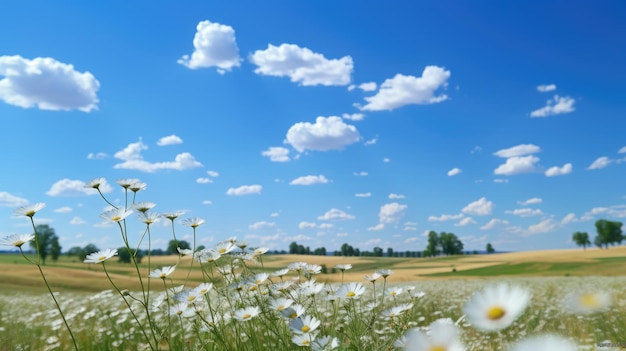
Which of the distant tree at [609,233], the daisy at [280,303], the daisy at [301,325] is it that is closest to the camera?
the daisy at [301,325]

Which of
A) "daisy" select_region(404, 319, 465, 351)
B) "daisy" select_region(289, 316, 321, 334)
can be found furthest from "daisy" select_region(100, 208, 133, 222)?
"daisy" select_region(404, 319, 465, 351)

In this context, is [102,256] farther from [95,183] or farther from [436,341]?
[436,341]

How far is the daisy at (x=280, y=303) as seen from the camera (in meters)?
3.27

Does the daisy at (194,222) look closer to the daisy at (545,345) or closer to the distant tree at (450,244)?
the daisy at (545,345)

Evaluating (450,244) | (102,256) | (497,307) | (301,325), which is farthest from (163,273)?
(450,244)

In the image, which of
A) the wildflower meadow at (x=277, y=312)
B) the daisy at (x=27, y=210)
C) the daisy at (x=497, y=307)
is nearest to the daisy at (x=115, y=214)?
the wildflower meadow at (x=277, y=312)

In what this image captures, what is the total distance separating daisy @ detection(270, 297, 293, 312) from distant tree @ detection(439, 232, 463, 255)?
79.9 metres

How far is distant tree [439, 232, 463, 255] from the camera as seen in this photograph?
3164 inches

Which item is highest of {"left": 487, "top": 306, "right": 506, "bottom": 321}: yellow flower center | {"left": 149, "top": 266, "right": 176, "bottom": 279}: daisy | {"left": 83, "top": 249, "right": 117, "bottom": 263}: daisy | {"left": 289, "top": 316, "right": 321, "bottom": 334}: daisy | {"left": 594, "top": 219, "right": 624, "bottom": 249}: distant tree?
{"left": 594, "top": 219, "right": 624, "bottom": 249}: distant tree

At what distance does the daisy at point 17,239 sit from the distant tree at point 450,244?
3163 inches

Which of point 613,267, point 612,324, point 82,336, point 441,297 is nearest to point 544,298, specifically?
point 441,297

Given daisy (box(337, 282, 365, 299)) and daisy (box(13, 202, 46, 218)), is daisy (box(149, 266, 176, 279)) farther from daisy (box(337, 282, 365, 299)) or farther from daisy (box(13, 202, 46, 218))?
daisy (box(337, 282, 365, 299))

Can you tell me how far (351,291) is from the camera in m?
3.55

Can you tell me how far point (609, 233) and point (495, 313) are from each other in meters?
90.6
